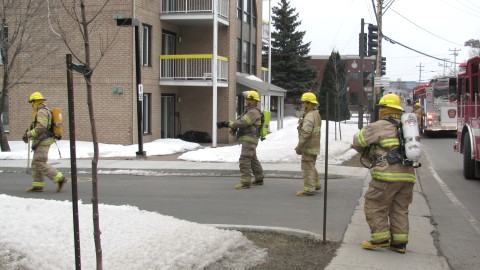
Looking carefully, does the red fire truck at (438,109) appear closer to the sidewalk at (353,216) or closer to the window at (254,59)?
the window at (254,59)

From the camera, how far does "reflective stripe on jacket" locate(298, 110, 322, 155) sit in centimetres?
934

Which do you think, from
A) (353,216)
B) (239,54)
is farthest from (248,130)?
(239,54)

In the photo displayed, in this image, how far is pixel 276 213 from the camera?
8.29 m

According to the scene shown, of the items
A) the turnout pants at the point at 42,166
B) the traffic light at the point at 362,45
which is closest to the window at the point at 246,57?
the traffic light at the point at 362,45

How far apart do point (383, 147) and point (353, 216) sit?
241 cm

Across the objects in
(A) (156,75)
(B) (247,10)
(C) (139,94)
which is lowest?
(C) (139,94)

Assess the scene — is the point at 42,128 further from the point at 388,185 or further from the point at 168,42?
the point at 168,42

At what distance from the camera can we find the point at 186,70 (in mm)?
22328

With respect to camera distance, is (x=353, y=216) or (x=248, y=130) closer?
(x=353, y=216)

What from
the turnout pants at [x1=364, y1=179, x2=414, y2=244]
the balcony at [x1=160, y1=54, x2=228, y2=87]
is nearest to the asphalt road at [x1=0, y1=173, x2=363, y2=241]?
the turnout pants at [x1=364, y1=179, x2=414, y2=244]

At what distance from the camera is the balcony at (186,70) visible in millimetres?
22172

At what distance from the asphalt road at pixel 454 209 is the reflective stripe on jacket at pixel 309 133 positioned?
2290 mm

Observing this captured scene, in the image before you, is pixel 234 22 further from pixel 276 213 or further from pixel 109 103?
pixel 276 213

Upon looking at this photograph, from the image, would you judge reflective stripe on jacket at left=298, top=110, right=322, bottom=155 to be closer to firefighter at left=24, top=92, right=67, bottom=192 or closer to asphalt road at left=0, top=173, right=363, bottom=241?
asphalt road at left=0, top=173, right=363, bottom=241
